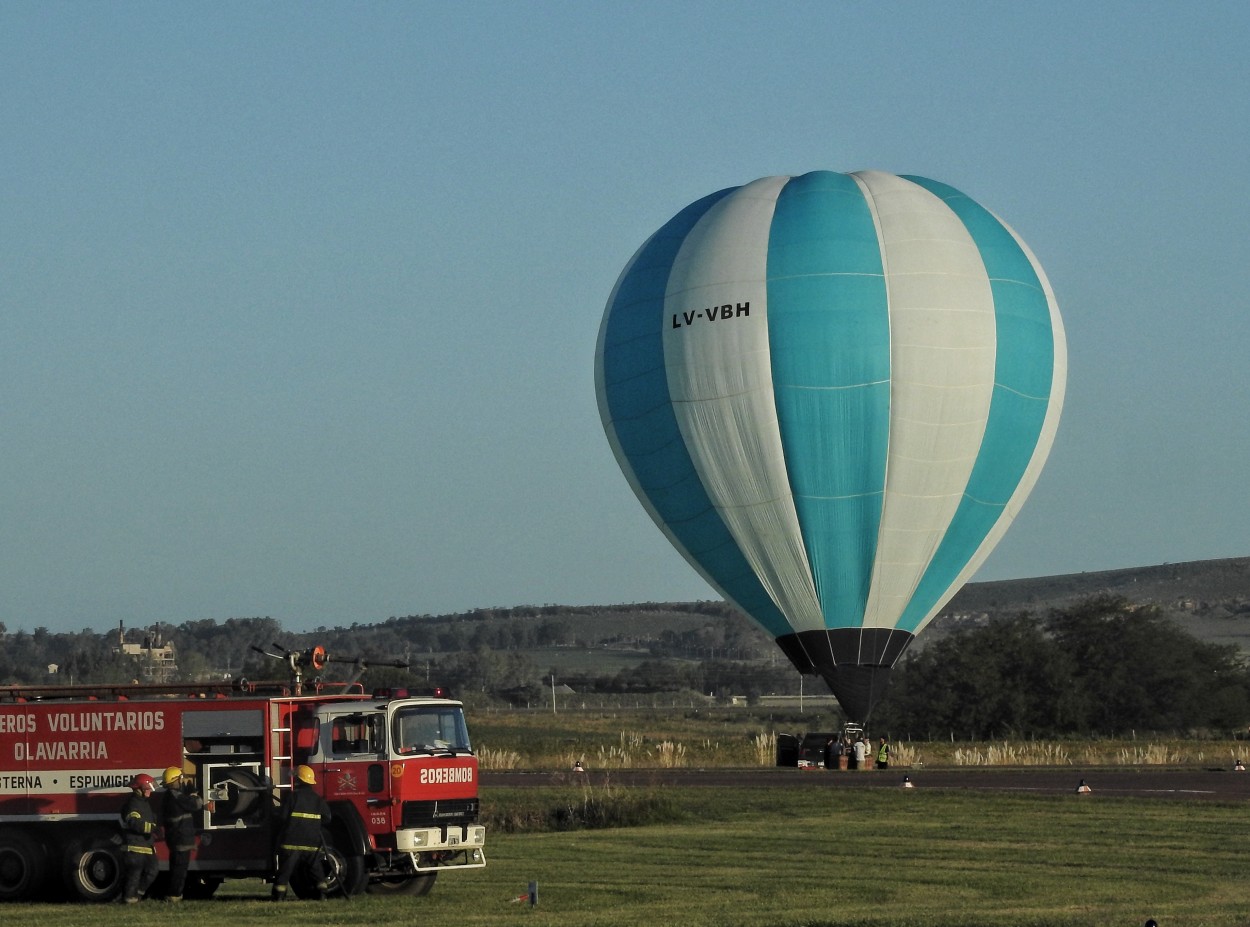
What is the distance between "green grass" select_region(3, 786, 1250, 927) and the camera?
22969 mm

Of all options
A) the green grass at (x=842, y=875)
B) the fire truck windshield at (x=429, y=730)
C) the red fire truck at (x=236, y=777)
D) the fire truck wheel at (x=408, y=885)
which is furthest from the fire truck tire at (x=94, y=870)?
the fire truck windshield at (x=429, y=730)

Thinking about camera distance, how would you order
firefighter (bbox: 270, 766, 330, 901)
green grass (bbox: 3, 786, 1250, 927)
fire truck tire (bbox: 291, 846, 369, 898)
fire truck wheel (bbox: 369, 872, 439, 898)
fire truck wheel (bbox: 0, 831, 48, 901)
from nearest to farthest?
green grass (bbox: 3, 786, 1250, 927) → firefighter (bbox: 270, 766, 330, 901) → fire truck tire (bbox: 291, 846, 369, 898) → fire truck wheel (bbox: 0, 831, 48, 901) → fire truck wheel (bbox: 369, 872, 439, 898)

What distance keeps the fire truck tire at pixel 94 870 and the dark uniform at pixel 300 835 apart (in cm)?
231

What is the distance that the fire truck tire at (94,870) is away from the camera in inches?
1027

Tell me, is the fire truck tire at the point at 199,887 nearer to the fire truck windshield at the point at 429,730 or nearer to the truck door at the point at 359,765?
the truck door at the point at 359,765

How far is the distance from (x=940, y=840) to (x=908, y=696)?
64385mm

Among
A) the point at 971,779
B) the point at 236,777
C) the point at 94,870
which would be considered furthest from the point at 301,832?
the point at 971,779

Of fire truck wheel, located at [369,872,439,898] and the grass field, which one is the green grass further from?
the grass field

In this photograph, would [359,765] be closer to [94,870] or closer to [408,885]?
[408,885]

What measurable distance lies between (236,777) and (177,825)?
1028mm

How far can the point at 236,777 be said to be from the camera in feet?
86.0

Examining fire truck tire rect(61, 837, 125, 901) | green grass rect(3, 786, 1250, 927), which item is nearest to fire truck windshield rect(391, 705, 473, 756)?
green grass rect(3, 786, 1250, 927)

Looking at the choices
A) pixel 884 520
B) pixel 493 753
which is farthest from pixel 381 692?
pixel 493 753

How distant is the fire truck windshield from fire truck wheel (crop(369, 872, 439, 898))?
174 cm
